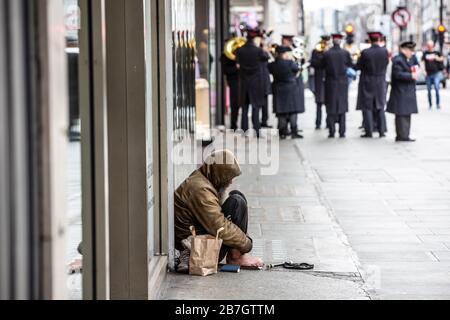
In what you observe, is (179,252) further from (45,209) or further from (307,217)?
(45,209)

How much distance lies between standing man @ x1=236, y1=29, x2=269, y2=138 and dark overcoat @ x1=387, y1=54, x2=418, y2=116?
264cm

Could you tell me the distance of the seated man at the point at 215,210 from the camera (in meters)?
6.53

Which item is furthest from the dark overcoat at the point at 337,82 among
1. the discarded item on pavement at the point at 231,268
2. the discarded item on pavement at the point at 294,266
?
the discarded item on pavement at the point at 231,268

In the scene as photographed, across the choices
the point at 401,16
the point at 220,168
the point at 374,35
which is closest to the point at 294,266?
the point at 220,168

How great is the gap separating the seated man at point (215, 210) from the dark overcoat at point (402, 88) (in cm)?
1035

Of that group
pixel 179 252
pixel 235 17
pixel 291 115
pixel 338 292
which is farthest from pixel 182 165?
pixel 235 17

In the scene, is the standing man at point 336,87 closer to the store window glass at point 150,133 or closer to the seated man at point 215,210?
the seated man at point 215,210

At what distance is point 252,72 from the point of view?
18.3 metres

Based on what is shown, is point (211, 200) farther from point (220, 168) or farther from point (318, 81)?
point (318, 81)

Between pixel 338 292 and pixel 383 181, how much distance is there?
6.03 meters

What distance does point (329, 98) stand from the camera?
18.4 m

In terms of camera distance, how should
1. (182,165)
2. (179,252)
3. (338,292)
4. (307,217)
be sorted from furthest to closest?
(307,217), (182,165), (179,252), (338,292)

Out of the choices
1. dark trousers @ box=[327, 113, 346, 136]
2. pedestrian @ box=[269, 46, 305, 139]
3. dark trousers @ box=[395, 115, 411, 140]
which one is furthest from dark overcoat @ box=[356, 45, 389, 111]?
pedestrian @ box=[269, 46, 305, 139]

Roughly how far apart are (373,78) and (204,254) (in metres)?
11.7
